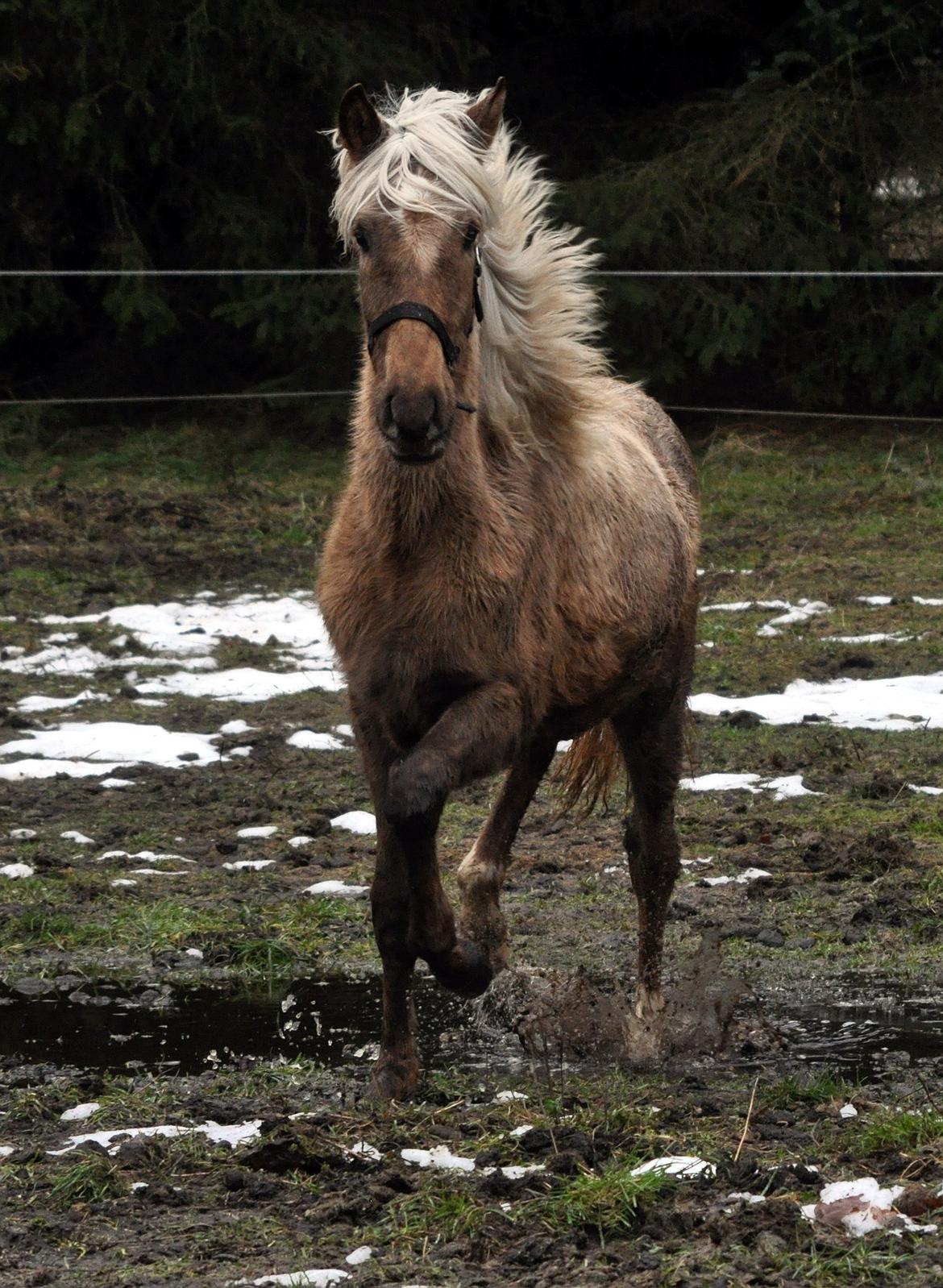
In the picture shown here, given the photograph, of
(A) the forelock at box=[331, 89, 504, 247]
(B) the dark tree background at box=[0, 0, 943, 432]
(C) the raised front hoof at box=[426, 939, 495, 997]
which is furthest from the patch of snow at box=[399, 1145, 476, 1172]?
(B) the dark tree background at box=[0, 0, 943, 432]

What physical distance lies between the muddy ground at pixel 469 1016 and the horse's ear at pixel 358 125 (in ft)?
7.81

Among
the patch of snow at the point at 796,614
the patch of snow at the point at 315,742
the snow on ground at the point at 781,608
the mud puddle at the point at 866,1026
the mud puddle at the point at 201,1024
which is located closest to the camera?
the mud puddle at the point at 866,1026

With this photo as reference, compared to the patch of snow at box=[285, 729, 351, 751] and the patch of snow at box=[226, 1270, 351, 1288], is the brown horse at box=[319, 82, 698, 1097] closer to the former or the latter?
the patch of snow at box=[226, 1270, 351, 1288]

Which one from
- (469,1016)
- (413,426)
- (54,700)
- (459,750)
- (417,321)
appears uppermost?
(417,321)

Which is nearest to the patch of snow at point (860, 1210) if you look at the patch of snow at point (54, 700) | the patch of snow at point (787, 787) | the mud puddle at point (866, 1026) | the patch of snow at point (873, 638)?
the mud puddle at point (866, 1026)

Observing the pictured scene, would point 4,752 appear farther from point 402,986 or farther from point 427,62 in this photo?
point 427,62

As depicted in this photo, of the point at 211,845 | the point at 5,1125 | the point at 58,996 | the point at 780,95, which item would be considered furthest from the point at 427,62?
the point at 5,1125

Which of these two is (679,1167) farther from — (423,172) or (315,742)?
(315,742)

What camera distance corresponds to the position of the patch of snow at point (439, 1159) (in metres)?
3.81

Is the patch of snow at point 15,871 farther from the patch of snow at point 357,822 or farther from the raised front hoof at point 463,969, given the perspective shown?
the raised front hoof at point 463,969

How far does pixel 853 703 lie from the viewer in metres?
8.69

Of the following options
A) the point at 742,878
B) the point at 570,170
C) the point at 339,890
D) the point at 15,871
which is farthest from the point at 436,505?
the point at 570,170

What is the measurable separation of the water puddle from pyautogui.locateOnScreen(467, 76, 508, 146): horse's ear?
254 cm

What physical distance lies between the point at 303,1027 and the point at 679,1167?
181 centimetres
